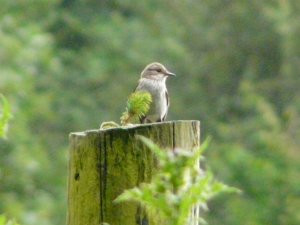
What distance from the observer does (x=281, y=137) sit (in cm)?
2656

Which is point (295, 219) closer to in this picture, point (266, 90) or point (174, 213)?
point (266, 90)

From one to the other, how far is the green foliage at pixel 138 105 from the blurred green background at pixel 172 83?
1763cm

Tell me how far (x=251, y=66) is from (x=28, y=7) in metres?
8.91

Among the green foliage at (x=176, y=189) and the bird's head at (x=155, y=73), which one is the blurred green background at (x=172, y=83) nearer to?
the bird's head at (x=155, y=73)

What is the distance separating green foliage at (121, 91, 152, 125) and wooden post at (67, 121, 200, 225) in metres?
0.04

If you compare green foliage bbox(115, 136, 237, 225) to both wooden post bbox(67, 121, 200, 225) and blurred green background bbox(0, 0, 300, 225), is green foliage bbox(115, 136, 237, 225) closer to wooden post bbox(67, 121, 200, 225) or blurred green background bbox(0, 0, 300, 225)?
wooden post bbox(67, 121, 200, 225)

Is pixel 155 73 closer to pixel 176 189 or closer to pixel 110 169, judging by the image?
pixel 110 169

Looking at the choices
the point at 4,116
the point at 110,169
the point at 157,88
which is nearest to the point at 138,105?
the point at 110,169

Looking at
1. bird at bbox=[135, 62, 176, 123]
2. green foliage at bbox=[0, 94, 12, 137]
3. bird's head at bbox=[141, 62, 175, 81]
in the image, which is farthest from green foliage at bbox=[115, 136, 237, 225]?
bird's head at bbox=[141, 62, 175, 81]

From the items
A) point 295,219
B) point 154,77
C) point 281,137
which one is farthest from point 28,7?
point 154,77

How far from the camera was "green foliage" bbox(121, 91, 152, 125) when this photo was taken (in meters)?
3.23

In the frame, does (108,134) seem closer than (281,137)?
Yes

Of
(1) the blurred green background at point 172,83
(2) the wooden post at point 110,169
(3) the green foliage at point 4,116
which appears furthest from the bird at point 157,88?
(1) the blurred green background at point 172,83

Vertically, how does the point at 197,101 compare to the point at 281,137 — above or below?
above
